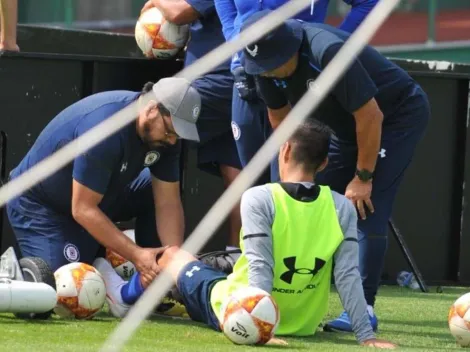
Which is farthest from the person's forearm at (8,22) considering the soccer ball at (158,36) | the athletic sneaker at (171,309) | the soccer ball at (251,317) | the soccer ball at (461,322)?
the soccer ball at (461,322)

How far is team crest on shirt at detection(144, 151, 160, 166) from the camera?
7.24 metres

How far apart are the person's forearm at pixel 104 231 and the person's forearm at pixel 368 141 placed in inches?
49.4

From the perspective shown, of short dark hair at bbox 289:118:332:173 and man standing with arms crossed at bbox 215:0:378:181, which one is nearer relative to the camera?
short dark hair at bbox 289:118:332:173

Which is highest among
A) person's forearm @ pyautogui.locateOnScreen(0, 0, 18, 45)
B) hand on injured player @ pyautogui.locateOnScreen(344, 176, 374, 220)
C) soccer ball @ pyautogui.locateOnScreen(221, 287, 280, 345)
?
person's forearm @ pyautogui.locateOnScreen(0, 0, 18, 45)

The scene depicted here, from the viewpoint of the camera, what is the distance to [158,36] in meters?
8.84

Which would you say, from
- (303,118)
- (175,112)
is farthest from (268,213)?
(175,112)

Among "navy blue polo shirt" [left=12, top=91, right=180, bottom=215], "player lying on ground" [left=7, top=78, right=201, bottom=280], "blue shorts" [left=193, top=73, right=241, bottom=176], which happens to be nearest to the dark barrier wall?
"blue shorts" [left=193, top=73, right=241, bottom=176]

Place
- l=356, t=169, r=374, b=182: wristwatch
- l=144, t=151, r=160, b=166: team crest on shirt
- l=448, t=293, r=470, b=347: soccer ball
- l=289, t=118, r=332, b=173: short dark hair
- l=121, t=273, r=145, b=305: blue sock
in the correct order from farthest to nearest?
l=144, t=151, r=160, b=166: team crest on shirt < l=121, t=273, r=145, b=305: blue sock < l=356, t=169, r=374, b=182: wristwatch < l=448, t=293, r=470, b=347: soccer ball < l=289, t=118, r=332, b=173: short dark hair

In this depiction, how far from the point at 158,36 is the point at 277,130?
2295mm

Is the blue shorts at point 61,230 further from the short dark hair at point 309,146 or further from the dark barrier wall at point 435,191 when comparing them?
the short dark hair at point 309,146

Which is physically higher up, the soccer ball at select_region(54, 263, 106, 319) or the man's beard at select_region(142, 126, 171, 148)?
the man's beard at select_region(142, 126, 171, 148)

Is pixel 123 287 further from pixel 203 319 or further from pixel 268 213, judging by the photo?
pixel 268 213

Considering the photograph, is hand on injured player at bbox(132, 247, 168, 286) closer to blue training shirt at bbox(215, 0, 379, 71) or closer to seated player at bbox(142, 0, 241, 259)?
blue training shirt at bbox(215, 0, 379, 71)

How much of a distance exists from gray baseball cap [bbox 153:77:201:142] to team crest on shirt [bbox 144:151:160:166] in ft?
1.09
